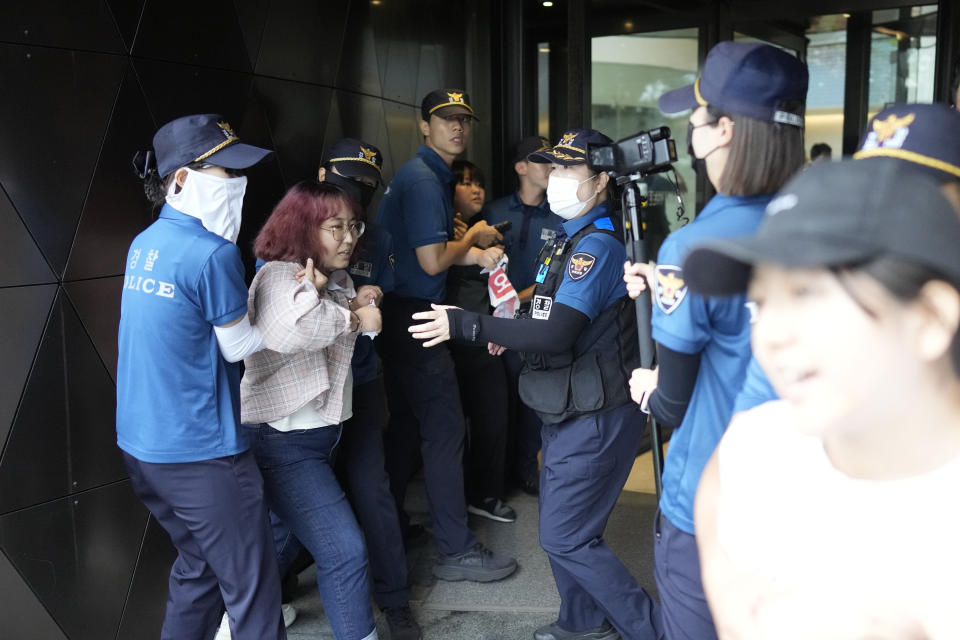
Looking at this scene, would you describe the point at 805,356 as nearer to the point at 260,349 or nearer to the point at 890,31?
the point at 260,349

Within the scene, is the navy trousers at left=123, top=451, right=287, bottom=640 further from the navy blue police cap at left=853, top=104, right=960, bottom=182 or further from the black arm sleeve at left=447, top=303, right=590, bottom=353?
the navy blue police cap at left=853, top=104, right=960, bottom=182

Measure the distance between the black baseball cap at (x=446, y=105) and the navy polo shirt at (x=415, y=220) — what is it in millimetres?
240

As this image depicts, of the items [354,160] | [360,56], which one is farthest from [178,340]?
[360,56]

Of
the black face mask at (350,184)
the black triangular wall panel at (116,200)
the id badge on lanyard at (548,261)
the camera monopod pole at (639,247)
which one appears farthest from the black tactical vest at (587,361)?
the black triangular wall panel at (116,200)

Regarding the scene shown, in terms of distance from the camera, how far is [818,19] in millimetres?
5547

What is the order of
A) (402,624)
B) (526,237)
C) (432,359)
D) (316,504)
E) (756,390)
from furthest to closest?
1. (526,237)
2. (432,359)
3. (402,624)
4. (316,504)
5. (756,390)

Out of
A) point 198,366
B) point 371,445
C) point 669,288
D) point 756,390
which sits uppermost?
point 669,288

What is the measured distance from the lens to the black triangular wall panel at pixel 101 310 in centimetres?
250

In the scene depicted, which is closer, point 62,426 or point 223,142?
point 223,142

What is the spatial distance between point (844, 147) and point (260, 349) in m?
4.69

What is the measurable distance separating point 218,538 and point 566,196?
4.40 feet

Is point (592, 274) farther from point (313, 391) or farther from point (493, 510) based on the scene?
point (493, 510)

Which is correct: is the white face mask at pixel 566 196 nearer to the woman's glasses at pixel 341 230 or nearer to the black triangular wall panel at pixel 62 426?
the woman's glasses at pixel 341 230

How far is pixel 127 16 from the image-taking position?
2.59 metres
